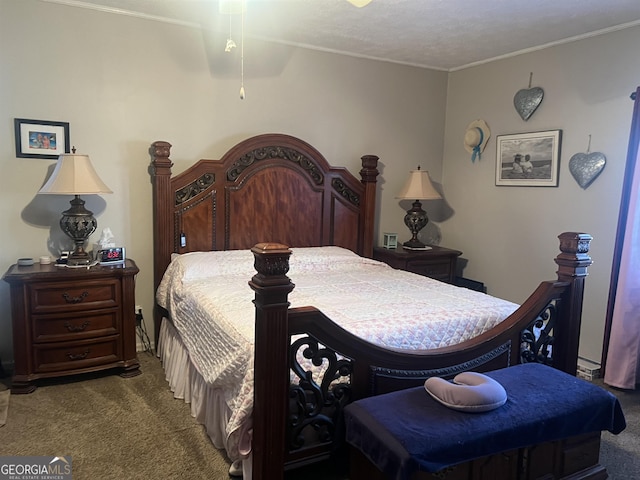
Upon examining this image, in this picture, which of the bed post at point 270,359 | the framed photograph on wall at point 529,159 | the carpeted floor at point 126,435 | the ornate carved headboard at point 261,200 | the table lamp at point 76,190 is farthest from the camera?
the framed photograph on wall at point 529,159

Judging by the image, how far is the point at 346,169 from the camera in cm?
410

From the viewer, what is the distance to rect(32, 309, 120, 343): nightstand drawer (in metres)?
2.87

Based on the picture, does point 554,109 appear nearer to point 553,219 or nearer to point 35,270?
point 553,219

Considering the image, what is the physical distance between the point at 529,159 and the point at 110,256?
3203mm

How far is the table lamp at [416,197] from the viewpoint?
4.10 meters

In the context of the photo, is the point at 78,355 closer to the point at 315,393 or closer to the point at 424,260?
the point at 315,393

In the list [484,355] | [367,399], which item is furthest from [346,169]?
[367,399]

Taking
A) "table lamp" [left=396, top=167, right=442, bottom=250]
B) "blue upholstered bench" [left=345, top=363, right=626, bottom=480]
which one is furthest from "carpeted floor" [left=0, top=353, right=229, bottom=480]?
"table lamp" [left=396, top=167, right=442, bottom=250]

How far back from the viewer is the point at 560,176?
3590 mm

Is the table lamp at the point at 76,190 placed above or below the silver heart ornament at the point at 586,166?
below

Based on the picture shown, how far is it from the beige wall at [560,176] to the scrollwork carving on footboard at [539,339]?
3.99 ft

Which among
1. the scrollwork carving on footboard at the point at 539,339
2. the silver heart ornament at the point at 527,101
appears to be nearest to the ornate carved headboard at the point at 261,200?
the silver heart ornament at the point at 527,101

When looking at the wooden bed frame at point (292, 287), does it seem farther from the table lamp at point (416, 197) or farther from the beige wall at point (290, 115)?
the table lamp at point (416, 197)

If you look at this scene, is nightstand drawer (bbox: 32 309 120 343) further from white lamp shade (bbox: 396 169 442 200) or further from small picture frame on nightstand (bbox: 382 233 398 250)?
white lamp shade (bbox: 396 169 442 200)
